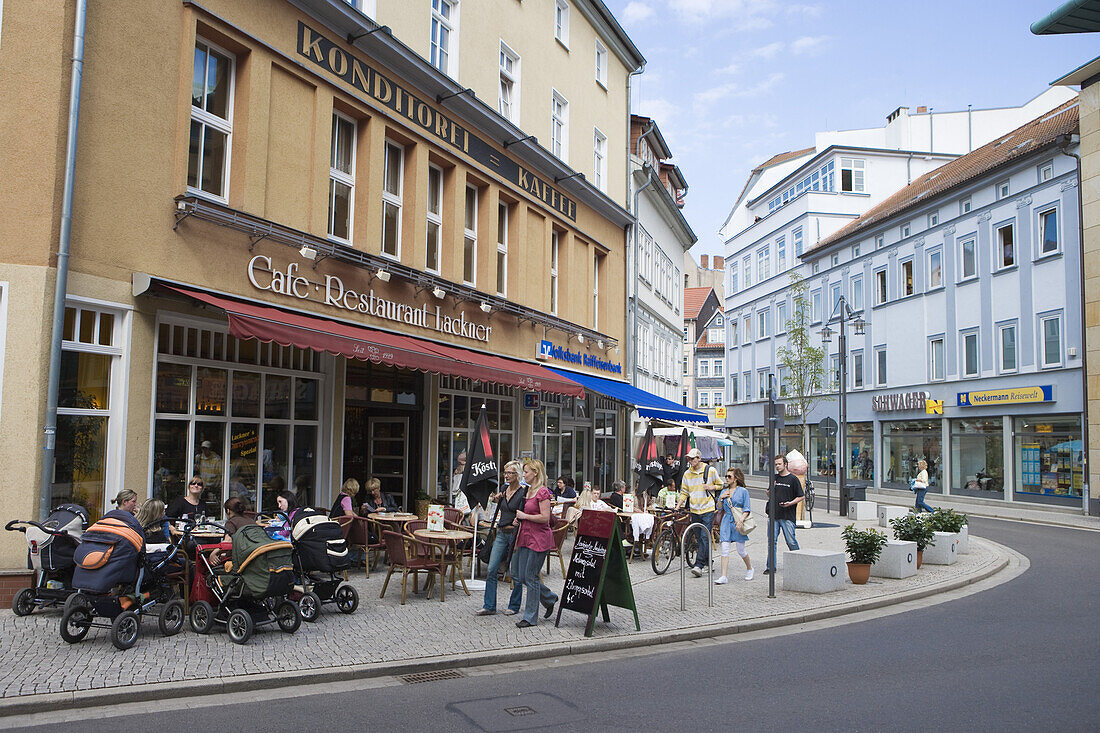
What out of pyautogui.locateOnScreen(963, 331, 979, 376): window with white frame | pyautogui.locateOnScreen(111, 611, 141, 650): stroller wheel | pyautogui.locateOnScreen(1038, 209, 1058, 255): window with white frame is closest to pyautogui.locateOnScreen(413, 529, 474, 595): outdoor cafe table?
pyautogui.locateOnScreen(111, 611, 141, 650): stroller wheel

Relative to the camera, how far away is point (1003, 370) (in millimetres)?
31266

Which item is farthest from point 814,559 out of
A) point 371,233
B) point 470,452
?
point 371,233

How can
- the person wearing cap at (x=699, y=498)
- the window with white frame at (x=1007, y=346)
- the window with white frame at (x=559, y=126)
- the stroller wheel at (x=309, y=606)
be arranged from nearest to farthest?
the stroller wheel at (x=309, y=606)
the person wearing cap at (x=699, y=498)
the window with white frame at (x=559, y=126)
the window with white frame at (x=1007, y=346)

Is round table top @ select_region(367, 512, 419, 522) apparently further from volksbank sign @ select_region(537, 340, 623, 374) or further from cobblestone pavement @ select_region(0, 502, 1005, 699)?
volksbank sign @ select_region(537, 340, 623, 374)

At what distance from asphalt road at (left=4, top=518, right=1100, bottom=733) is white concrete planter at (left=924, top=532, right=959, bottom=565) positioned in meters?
5.30

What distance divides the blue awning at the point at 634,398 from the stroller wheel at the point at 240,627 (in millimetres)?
11186

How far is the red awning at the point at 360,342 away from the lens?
402 inches

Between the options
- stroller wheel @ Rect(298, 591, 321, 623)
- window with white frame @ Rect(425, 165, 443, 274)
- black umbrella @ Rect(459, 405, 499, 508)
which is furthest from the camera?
window with white frame @ Rect(425, 165, 443, 274)

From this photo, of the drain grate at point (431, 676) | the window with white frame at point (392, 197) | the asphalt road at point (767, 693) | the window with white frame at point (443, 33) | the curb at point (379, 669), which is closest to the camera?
the asphalt road at point (767, 693)

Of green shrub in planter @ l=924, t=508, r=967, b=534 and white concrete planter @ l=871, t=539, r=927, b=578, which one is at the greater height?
green shrub in planter @ l=924, t=508, r=967, b=534

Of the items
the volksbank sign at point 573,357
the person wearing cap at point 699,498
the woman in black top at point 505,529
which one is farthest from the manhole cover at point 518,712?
the volksbank sign at point 573,357

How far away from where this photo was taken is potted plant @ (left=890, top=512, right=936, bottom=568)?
1423cm

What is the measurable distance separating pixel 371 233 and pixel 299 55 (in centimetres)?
300

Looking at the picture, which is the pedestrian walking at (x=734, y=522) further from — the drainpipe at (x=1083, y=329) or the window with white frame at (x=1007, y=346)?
the window with white frame at (x=1007, y=346)
